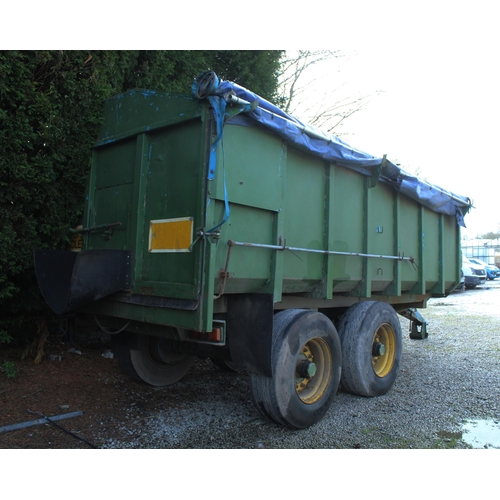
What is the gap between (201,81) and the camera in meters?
3.29

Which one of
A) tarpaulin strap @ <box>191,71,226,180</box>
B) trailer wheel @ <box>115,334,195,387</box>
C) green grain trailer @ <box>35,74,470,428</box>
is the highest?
tarpaulin strap @ <box>191,71,226,180</box>

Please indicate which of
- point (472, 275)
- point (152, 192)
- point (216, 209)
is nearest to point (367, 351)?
point (216, 209)

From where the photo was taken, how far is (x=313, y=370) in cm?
402

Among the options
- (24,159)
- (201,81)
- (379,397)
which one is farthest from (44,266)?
(379,397)

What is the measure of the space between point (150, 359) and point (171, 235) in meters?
1.88

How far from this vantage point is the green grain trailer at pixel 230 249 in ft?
10.9

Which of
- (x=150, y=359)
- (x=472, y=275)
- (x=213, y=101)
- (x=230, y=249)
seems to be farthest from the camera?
(x=472, y=275)

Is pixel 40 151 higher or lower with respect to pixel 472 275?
higher

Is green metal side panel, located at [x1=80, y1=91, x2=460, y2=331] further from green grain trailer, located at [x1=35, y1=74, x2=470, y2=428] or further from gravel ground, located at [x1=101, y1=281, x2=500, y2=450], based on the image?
gravel ground, located at [x1=101, y1=281, x2=500, y2=450]

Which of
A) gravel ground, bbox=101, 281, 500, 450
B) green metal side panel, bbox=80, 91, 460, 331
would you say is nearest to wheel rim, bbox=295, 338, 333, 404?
gravel ground, bbox=101, 281, 500, 450

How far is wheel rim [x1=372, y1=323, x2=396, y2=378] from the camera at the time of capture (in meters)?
5.20

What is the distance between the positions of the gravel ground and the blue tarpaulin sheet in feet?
7.27

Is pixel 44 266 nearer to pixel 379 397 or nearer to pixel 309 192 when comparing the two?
pixel 309 192

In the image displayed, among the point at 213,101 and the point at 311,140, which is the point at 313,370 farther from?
the point at 213,101
